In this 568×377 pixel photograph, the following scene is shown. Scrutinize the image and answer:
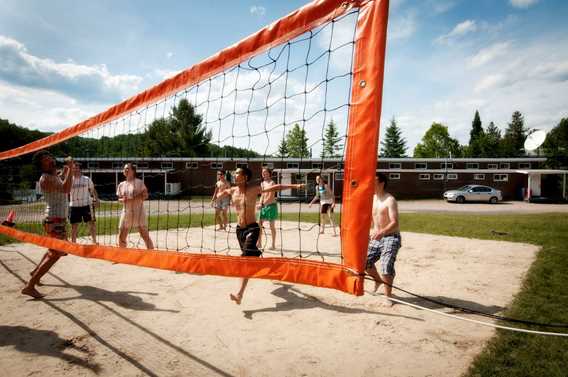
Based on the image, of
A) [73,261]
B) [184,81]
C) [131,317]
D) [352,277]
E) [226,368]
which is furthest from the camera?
[73,261]

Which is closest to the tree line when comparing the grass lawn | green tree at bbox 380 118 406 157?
green tree at bbox 380 118 406 157

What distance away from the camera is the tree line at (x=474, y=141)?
2320 inches

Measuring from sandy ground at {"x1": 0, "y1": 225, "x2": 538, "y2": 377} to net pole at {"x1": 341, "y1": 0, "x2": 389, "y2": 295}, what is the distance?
125cm

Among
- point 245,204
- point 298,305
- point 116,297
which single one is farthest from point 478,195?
point 116,297

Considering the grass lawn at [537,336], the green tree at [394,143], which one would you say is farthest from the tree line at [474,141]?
the grass lawn at [537,336]

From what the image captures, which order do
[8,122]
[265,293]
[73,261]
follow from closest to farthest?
1. [265,293]
2. [73,261]
3. [8,122]

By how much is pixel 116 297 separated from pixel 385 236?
3.88 m

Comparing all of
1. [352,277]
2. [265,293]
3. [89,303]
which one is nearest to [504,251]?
[265,293]

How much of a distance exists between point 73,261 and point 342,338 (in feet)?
19.4

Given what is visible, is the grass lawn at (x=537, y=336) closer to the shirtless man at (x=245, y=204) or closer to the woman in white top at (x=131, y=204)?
the shirtless man at (x=245, y=204)

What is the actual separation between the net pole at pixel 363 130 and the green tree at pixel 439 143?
235 ft

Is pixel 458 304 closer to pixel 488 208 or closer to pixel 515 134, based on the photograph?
pixel 488 208

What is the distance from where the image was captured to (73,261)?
642 cm

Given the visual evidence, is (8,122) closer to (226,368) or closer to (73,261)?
(73,261)
